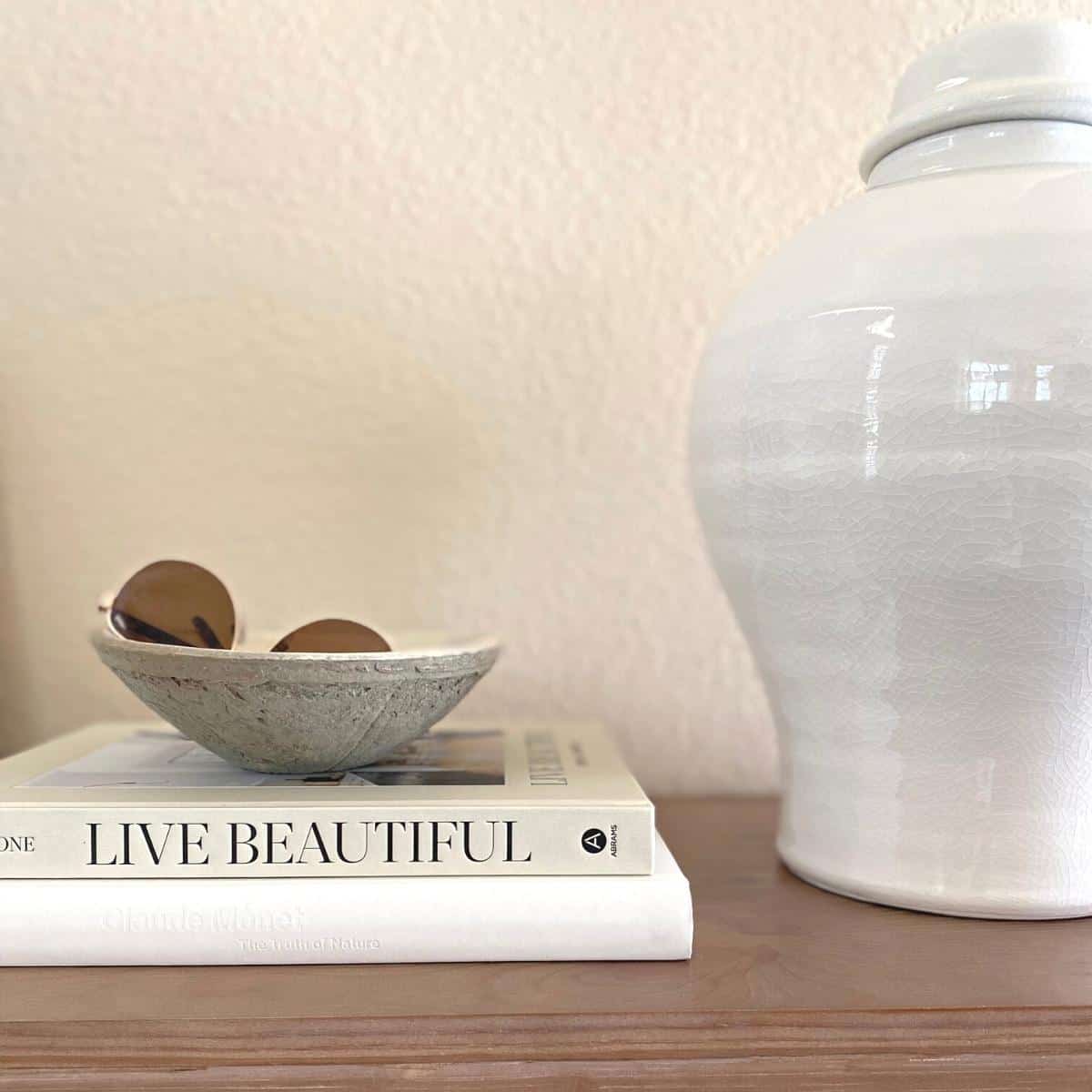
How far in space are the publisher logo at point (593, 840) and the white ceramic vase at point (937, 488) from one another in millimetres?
121

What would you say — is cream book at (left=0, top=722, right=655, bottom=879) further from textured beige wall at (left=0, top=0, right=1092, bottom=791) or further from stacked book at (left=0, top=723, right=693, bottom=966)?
textured beige wall at (left=0, top=0, right=1092, bottom=791)

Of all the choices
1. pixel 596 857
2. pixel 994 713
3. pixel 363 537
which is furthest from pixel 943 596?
pixel 363 537

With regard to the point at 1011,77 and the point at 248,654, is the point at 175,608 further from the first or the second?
the point at 1011,77

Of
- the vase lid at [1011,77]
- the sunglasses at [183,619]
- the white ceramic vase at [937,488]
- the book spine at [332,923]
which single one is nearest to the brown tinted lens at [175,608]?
the sunglasses at [183,619]

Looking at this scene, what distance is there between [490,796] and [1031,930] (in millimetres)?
225

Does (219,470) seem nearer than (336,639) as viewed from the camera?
No

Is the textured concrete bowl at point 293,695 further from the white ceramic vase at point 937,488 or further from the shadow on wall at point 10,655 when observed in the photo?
the shadow on wall at point 10,655

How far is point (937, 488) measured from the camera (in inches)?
15.3

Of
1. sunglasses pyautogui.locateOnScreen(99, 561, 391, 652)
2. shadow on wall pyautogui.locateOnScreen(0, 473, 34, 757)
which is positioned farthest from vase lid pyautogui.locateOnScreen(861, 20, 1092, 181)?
shadow on wall pyautogui.locateOnScreen(0, 473, 34, 757)

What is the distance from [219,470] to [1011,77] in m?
0.50

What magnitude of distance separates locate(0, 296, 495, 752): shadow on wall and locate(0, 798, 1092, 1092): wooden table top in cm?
34

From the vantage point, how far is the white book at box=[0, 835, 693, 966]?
1.22 feet

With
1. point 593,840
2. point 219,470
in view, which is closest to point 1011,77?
point 593,840

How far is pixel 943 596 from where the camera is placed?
40 cm
